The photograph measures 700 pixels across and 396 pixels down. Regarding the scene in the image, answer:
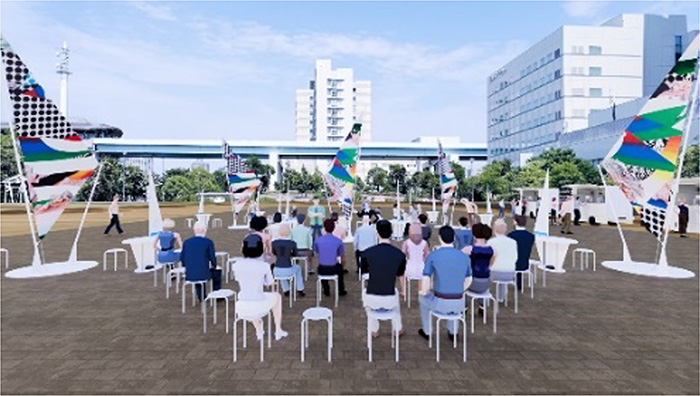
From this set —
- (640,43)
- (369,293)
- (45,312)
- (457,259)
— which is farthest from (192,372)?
(640,43)

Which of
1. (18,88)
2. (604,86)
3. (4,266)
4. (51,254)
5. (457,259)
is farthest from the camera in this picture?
(604,86)

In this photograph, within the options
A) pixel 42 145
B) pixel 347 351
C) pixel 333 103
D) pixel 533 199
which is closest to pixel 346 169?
pixel 42 145

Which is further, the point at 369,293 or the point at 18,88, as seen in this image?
the point at 18,88

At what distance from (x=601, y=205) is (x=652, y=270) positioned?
21.7 m

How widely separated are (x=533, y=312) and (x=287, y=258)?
5289mm

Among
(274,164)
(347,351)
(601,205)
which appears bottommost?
(347,351)

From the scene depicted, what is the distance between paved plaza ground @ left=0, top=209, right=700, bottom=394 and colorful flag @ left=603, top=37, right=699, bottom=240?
9.41 ft

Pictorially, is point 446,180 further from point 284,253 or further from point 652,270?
point 284,253

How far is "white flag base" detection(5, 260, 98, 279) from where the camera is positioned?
11586 millimetres

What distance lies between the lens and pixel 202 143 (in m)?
100

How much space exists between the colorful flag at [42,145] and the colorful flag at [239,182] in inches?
508

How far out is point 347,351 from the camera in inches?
250

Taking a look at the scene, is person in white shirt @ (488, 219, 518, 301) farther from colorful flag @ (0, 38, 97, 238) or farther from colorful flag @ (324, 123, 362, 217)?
colorful flag @ (0, 38, 97, 238)

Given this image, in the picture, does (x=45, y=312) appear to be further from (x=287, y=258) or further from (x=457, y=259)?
(x=457, y=259)
